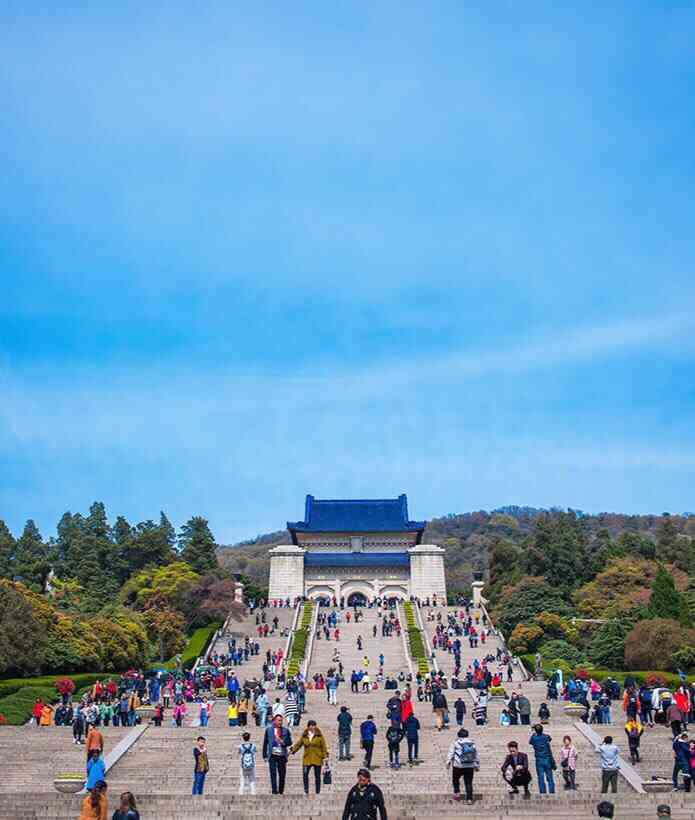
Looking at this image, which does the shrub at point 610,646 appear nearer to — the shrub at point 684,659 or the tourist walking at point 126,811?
the shrub at point 684,659

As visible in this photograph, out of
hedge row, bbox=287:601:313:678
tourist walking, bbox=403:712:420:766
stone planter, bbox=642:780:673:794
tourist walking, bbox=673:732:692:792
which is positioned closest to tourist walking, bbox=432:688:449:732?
tourist walking, bbox=403:712:420:766

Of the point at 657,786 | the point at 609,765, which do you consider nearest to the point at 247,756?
the point at 609,765

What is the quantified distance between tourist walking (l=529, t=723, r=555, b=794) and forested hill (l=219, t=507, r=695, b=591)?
4402cm

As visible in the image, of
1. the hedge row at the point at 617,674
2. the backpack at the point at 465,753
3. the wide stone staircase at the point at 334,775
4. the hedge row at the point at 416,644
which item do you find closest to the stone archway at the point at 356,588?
the hedge row at the point at 416,644

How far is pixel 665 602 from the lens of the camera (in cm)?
4162

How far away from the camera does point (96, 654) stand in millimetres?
38781

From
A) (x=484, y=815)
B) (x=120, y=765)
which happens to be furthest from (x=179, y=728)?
(x=484, y=815)

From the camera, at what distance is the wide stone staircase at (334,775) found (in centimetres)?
1529

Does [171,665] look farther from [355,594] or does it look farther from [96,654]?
[355,594]

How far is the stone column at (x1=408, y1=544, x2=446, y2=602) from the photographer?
212 ft

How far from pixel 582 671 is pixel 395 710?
54.6 ft

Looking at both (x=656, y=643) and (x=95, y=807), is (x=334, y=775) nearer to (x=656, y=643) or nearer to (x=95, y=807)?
(x=95, y=807)

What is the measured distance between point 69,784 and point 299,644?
90.4 feet

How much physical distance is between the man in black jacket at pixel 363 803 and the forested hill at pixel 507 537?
49.8m
